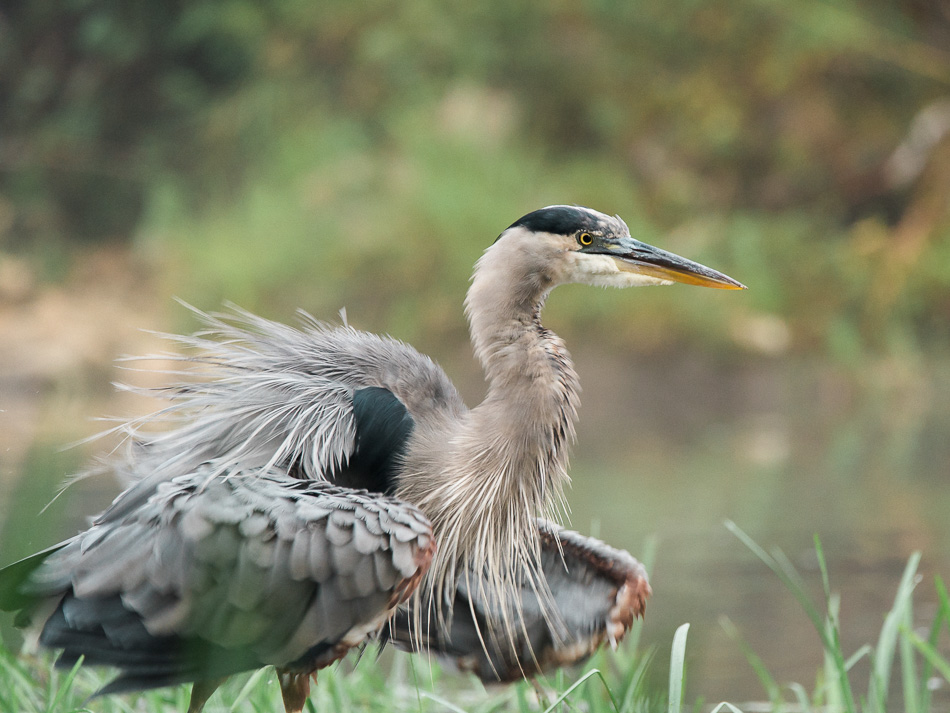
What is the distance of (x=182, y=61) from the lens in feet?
36.6

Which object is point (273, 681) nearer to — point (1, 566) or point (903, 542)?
point (1, 566)

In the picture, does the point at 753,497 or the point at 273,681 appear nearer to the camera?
the point at 273,681

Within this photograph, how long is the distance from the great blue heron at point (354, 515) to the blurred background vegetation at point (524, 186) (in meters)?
3.92

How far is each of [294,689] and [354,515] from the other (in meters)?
0.40

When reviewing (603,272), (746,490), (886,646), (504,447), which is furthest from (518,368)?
(746,490)

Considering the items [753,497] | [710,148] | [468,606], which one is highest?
[710,148]

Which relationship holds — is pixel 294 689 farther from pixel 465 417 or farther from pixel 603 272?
pixel 603 272

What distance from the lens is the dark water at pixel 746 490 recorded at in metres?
3.35

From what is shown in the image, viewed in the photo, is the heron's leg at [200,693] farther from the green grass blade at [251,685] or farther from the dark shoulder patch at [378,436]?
the dark shoulder patch at [378,436]

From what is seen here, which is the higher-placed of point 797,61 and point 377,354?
point 797,61

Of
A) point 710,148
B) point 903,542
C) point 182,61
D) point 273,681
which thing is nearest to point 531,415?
point 273,681

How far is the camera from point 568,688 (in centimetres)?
207

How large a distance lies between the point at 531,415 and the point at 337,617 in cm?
59

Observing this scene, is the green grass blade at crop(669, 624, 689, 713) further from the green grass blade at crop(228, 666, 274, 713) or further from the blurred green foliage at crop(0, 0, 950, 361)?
the blurred green foliage at crop(0, 0, 950, 361)
